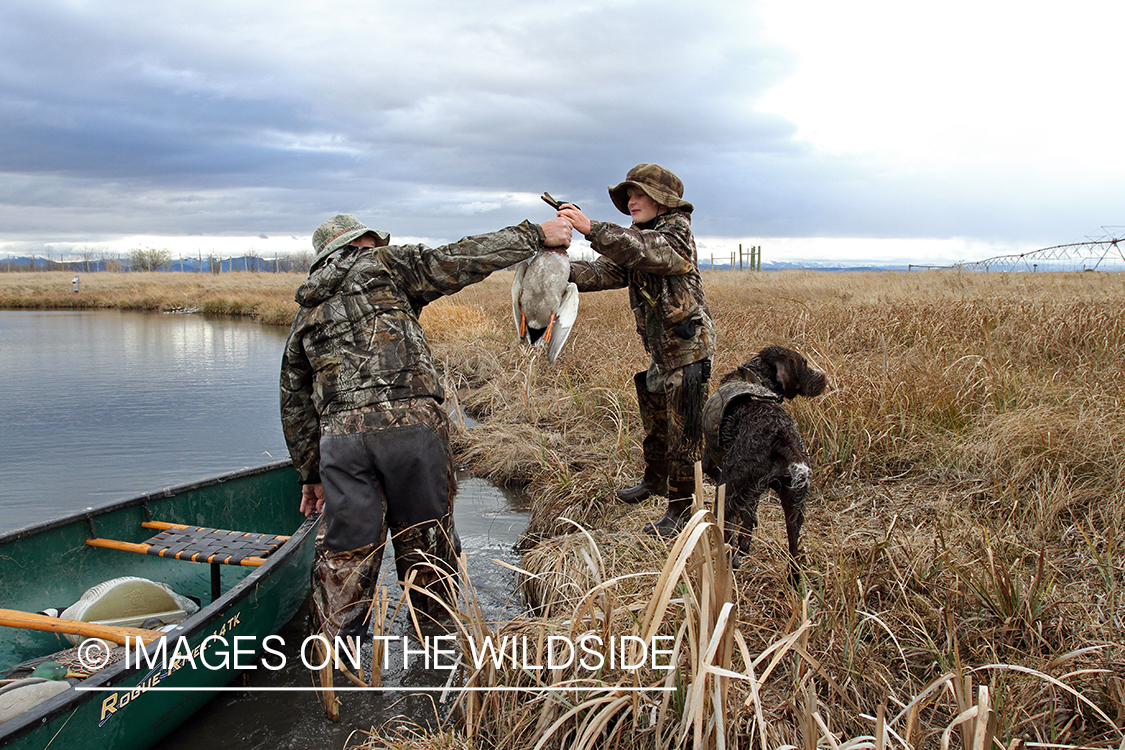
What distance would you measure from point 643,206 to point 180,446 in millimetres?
8092

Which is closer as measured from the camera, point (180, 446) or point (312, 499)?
point (312, 499)

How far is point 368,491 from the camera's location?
340 centimetres

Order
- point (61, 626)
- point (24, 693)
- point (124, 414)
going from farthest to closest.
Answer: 1. point (124, 414)
2. point (61, 626)
3. point (24, 693)

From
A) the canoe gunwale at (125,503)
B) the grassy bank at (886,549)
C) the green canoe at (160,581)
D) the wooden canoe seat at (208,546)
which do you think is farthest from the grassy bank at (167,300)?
the wooden canoe seat at (208,546)

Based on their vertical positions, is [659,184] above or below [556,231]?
above

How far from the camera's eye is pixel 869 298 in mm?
11297

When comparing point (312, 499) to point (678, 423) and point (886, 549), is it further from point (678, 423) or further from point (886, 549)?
point (886, 549)

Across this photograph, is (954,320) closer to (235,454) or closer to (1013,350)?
(1013,350)

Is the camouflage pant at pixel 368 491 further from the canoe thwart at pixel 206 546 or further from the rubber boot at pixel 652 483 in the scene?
the rubber boot at pixel 652 483

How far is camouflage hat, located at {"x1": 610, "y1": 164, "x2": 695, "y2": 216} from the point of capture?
398cm

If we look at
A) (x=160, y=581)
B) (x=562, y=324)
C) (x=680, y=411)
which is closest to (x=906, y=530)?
(x=680, y=411)

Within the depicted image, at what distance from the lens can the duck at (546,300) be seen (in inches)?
137

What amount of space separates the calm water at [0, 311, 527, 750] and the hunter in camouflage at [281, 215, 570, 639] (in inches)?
21.7

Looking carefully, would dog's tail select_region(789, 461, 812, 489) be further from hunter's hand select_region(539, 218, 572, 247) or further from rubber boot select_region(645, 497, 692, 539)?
hunter's hand select_region(539, 218, 572, 247)
